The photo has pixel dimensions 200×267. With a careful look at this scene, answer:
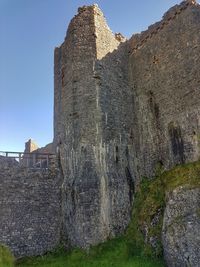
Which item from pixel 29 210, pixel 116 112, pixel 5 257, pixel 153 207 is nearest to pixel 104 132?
pixel 116 112

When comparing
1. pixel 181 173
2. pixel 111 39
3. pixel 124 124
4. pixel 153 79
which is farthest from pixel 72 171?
pixel 111 39

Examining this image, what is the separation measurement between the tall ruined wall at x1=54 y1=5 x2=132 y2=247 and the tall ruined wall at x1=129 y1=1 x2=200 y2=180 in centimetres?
113

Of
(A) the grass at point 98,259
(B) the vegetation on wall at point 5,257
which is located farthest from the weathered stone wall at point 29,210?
(A) the grass at point 98,259

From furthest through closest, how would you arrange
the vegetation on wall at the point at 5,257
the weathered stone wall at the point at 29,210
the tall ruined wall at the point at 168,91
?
the tall ruined wall at the point at 168,91
the weathered stone wall at the point at 29,210
the vegetation on wall at the point at 5,257

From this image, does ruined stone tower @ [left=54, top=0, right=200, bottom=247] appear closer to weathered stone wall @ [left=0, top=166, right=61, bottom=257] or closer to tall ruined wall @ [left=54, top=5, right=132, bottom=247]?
tall ruined wall @ [left=54, top=5, right=132, bottom=247]

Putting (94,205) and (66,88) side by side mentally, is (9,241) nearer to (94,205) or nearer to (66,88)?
(94,205)

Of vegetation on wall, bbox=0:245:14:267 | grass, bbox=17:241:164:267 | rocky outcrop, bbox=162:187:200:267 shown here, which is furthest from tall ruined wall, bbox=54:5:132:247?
rocky outcrop, bbox=162:187:200:267

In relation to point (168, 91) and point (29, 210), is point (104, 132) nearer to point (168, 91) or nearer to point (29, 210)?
point (168, 91)

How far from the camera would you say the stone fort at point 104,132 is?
1683 centimetres

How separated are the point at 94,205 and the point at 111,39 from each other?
9.83 m

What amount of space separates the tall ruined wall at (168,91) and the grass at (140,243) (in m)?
1.21

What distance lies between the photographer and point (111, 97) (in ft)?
63.0

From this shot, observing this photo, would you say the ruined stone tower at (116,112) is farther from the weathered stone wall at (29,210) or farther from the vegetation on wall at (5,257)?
the vegetation on wall at (5,257)

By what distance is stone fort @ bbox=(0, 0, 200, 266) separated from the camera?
1683 cm
